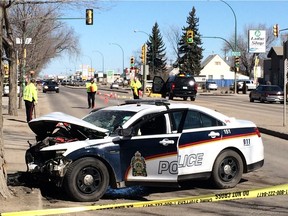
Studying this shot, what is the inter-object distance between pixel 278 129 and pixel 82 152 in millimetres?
10970

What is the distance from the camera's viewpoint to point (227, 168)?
25.6 feet

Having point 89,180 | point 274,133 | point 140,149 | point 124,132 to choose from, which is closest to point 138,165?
point 140,149

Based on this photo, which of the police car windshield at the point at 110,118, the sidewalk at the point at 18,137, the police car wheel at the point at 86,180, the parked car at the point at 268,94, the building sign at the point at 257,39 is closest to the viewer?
the police car wheel at the point at 86,180

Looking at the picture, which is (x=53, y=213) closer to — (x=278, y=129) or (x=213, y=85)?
(x=278, y=129)

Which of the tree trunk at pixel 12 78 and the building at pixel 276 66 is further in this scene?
the building at pixel 276 66

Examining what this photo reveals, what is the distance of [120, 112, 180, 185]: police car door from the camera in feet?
22.8

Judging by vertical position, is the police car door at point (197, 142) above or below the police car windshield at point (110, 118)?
below

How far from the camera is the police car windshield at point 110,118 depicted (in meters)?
7.44

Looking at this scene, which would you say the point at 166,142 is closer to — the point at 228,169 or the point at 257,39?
the point at 228,169

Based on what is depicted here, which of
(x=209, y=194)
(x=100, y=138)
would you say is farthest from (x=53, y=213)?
(x=209, y=194)

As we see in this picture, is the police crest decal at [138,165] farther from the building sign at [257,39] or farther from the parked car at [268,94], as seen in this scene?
the building sign at [257,39]

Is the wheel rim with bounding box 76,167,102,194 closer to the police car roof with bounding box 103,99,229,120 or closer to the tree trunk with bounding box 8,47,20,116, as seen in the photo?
the police car roof with bounding box 103,99,229,120

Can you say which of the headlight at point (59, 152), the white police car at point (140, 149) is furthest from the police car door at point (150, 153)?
the headlight at point (59, 152)

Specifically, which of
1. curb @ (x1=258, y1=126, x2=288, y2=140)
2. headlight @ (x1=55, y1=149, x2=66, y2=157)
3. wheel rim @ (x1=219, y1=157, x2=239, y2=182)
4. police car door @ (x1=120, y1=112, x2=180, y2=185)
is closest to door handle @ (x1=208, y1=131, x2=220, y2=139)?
wheel rim @ (x1=219, y1=157, x2=239, y2=182)
